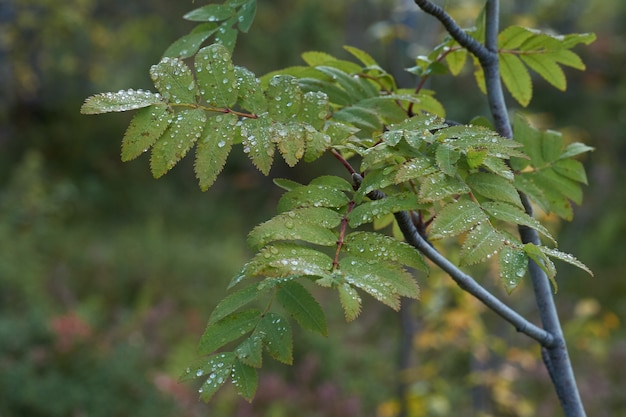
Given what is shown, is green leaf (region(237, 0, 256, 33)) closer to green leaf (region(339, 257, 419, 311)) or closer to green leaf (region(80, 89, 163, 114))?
green leaf (region(80, 89, 163, 114))

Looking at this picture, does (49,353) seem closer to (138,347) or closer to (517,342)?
(138,347)

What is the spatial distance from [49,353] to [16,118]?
7173 millimetres

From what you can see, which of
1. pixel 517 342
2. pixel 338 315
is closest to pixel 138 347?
pixel 338 315

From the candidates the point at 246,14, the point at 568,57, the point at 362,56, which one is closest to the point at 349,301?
the point at 246,14

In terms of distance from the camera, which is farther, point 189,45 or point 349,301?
point 189,45

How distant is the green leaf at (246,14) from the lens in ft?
3.92

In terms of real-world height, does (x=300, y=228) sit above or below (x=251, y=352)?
above

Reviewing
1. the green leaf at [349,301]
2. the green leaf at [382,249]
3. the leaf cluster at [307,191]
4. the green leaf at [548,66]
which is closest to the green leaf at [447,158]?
the leaf cluster at [307,191]

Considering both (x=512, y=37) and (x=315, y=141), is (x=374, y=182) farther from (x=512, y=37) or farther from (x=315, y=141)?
(x=512, y=37)

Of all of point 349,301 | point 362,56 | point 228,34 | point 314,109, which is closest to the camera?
point 349,301

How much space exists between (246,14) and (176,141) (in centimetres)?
35

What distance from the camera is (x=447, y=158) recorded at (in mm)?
966

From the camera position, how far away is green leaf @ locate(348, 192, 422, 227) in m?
0.96

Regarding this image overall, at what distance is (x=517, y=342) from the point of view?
7.06 m
